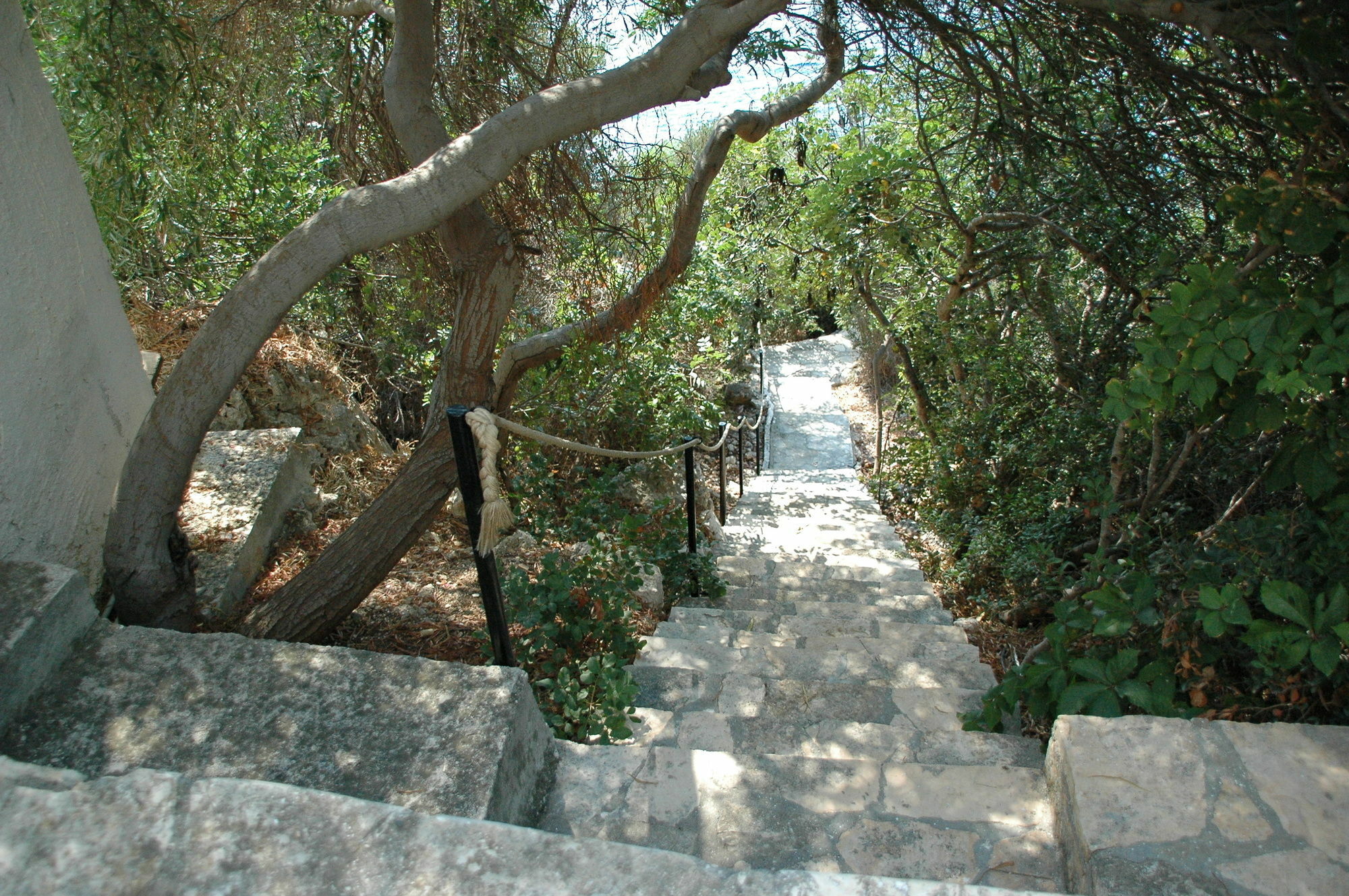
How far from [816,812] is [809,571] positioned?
359 centimetres

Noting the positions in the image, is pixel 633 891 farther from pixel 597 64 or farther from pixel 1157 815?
pixel 597 64

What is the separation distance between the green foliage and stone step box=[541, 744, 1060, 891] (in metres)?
0.32

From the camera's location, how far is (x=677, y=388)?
6.33 meters

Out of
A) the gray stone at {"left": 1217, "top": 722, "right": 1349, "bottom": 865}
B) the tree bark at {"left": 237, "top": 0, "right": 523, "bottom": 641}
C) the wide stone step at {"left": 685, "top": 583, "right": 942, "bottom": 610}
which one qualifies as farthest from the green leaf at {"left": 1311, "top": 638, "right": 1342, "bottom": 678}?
the wide stone step at {"left": 685, "top": 583, "right": 942, "bottom": 610}

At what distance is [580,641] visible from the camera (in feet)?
9.89

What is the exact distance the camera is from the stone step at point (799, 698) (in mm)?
2842

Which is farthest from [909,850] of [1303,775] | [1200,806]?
[1303,775]

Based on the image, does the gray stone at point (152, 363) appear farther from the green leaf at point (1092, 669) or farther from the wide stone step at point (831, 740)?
the green leaf at point (1092, 669)

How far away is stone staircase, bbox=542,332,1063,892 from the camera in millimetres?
1823

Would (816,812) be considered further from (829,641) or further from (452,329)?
(452,329)

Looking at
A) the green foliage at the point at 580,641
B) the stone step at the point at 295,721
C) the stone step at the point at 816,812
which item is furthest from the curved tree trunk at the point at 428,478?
the stone step at the point at 816,812

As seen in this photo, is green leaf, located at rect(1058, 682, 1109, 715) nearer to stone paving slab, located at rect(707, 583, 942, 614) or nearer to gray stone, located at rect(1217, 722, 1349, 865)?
gray stone, located at rect(1217, 722, 1349, 865)

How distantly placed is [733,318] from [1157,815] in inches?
439

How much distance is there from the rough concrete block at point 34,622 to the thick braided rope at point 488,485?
89 cm
